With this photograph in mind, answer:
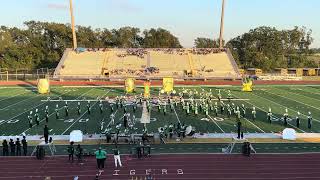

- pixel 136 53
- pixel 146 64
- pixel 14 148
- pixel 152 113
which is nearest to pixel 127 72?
pixel 146 64

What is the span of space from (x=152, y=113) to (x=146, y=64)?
1162 inches

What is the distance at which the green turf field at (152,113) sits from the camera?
20.3m

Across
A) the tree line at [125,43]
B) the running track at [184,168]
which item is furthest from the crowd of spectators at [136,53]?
the running track at [184,168]

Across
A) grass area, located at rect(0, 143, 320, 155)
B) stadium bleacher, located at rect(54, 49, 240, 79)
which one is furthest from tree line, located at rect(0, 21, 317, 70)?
grass area, located at rect(0, 143, 320, 155)

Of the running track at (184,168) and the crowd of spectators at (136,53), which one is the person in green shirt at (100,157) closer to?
the running track at (184,168)

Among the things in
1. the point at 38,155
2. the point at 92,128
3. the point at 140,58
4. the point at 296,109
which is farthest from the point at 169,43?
the point at 38,155

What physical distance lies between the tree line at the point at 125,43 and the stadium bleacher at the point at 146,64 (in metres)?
12.5

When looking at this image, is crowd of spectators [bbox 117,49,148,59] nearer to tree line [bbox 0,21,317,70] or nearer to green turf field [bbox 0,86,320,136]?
tree line [bbox 0,21,317,70]

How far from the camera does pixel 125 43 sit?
78125mm

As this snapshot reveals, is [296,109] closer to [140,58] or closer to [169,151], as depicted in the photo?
[169,151]

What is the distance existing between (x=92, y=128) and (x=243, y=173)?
9.18m

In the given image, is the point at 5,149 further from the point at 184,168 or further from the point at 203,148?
the point at 203,148

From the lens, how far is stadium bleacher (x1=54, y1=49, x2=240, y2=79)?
4966 cm

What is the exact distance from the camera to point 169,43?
81.2 meters
